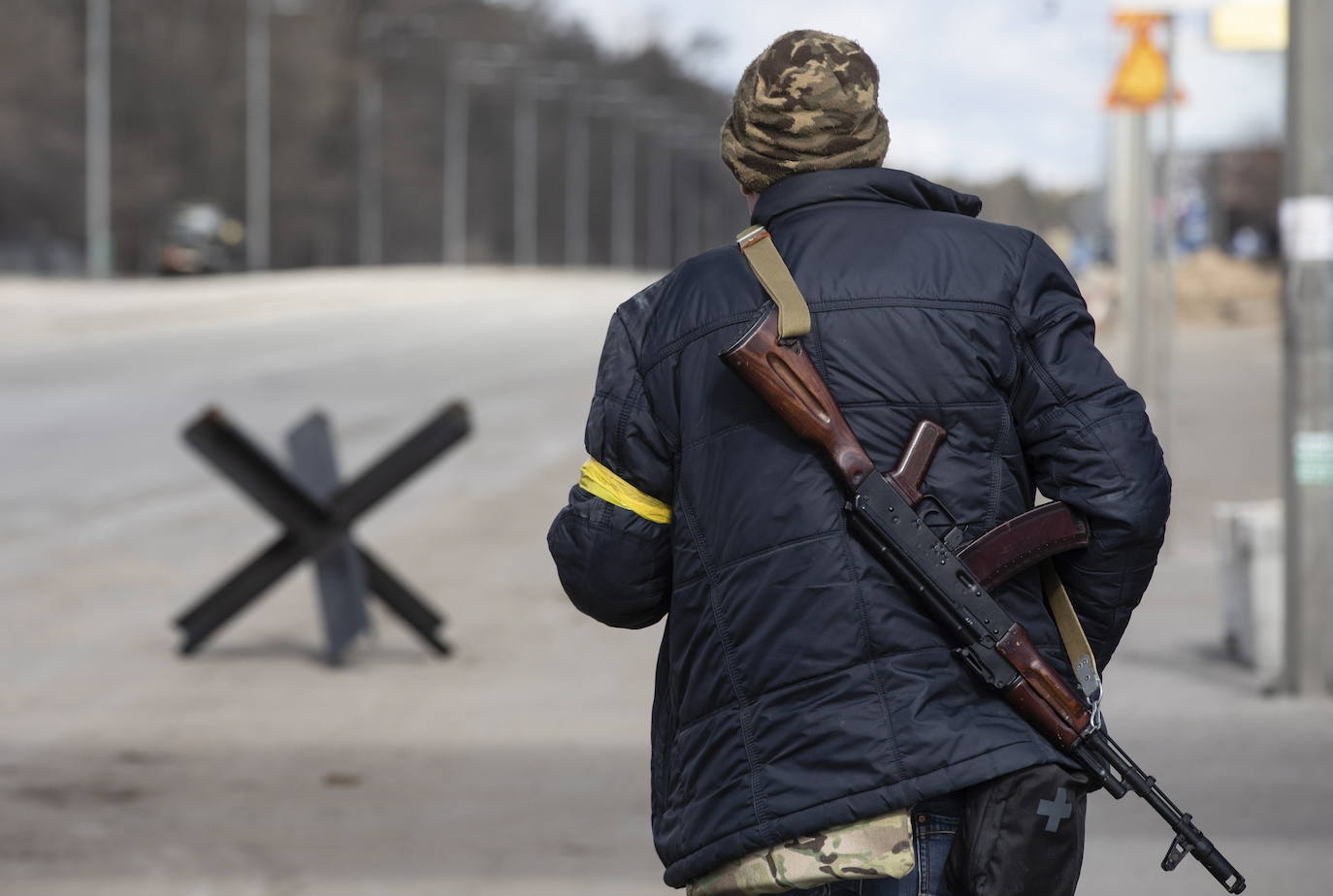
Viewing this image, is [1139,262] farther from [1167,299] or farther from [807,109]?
[807,109]

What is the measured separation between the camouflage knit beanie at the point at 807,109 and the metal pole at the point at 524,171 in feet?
255

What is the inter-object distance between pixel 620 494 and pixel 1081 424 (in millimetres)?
605

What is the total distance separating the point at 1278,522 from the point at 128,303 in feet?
108

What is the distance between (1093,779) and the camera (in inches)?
111

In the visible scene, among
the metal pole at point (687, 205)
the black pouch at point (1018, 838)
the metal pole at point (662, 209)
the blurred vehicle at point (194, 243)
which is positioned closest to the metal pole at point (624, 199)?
the metal pole at point (662, 209)

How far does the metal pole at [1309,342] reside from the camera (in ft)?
24.7

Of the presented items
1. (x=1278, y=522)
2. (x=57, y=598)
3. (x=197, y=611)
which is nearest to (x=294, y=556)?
(x=197, y=611)

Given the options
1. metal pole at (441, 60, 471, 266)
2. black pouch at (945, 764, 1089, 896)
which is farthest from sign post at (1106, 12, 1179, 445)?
metal pole at (441, 60, 471, 266)

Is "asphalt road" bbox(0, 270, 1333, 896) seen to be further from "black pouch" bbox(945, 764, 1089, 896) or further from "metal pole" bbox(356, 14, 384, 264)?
"metal pole" bbox(356, 14, 384, 264)

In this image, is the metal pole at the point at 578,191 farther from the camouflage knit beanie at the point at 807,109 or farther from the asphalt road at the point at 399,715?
the camouflage knit beanie at the point at 807,109

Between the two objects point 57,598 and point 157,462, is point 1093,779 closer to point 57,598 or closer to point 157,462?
point 57,598

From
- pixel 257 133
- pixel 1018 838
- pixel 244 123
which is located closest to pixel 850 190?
pixel 1018 838

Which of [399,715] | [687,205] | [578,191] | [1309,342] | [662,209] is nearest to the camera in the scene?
[1309,342]

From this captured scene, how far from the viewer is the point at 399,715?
7883 millimetres
